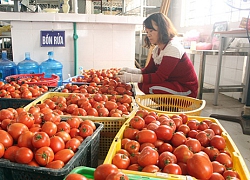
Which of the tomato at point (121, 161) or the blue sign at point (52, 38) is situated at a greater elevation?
the blue sign at point (52, 38)

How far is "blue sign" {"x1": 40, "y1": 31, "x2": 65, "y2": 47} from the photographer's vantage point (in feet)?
11.3

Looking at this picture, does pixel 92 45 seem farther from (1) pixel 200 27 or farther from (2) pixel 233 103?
(1) pixel 200 27

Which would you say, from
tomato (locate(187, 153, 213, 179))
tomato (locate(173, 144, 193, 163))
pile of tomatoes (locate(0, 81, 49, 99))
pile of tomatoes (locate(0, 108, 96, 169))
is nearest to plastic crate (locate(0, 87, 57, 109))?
pile of tomatoes (locate(0, 81, 49, 99))

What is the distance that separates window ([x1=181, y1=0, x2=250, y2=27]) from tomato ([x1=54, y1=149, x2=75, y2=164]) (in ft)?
12.5

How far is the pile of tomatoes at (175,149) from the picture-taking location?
902mm

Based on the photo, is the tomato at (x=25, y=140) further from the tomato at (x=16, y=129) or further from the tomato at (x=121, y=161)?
the tomato at (x=121, y=161)

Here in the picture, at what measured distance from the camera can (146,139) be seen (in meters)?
1.14

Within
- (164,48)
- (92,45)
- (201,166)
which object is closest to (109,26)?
(92,45)

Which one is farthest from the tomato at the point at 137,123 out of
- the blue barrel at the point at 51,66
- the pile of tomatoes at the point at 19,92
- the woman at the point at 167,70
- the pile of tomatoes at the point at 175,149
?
the blue barrel at the point at 51,66

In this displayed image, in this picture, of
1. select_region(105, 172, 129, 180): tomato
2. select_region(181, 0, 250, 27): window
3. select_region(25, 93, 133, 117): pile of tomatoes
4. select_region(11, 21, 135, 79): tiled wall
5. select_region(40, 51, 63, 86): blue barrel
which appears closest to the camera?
select_region(105, 172, 129, 180): tomato

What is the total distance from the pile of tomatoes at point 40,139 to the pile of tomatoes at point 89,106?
0.27 m

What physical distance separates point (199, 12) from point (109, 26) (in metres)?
3.52

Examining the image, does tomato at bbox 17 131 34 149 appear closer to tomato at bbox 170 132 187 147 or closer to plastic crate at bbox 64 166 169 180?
plastic crate at bbox 64 166 169 180

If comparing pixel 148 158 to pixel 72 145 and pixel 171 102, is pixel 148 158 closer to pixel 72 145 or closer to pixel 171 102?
pixel 72 145
